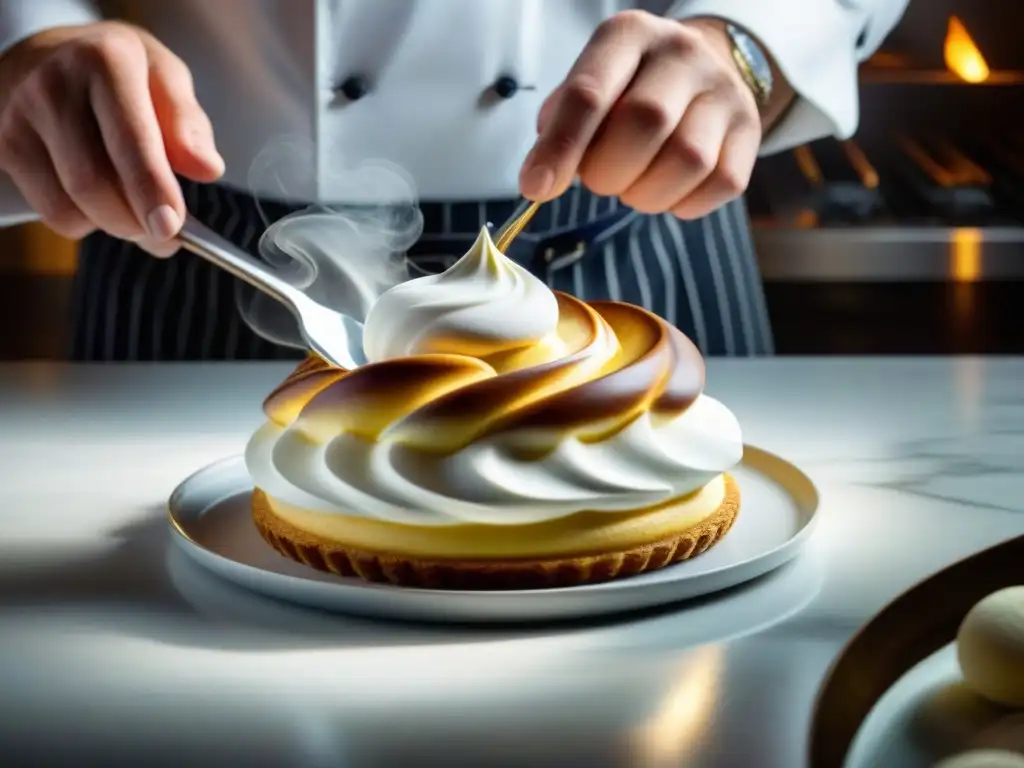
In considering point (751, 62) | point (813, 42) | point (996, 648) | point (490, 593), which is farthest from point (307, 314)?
point (813, 42)

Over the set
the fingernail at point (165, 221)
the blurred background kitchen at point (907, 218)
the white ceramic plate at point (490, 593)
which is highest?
the fingernail at point (165, 221)

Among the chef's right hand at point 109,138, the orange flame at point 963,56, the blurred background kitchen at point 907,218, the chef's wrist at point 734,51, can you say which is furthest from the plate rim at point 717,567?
the orange flame at point 963,56

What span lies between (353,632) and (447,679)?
3.3 inches

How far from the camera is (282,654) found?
0.74m

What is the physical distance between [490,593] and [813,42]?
1.06 meters

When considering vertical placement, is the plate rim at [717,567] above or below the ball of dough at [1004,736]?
below

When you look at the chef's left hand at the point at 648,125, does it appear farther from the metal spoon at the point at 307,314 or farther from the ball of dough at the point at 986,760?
the ball of dough at the point at 986,760

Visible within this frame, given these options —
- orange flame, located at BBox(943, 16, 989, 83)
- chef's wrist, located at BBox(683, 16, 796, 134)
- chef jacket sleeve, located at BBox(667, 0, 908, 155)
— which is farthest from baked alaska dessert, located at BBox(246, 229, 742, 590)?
orange flame, located at BBox(943, 16, 989, 83)

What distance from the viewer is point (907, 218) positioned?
2643mm

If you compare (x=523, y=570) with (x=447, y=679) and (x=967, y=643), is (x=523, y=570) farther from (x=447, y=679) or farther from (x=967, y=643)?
(x=967, y=643)

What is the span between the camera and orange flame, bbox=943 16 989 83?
2.83 meters

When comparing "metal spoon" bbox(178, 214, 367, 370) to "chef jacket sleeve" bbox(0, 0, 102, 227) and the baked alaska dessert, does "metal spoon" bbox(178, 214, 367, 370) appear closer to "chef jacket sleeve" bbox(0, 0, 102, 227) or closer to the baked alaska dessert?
the baked alaska dessert

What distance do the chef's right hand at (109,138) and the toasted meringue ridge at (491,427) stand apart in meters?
0.26

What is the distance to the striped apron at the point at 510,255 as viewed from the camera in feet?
5.51
